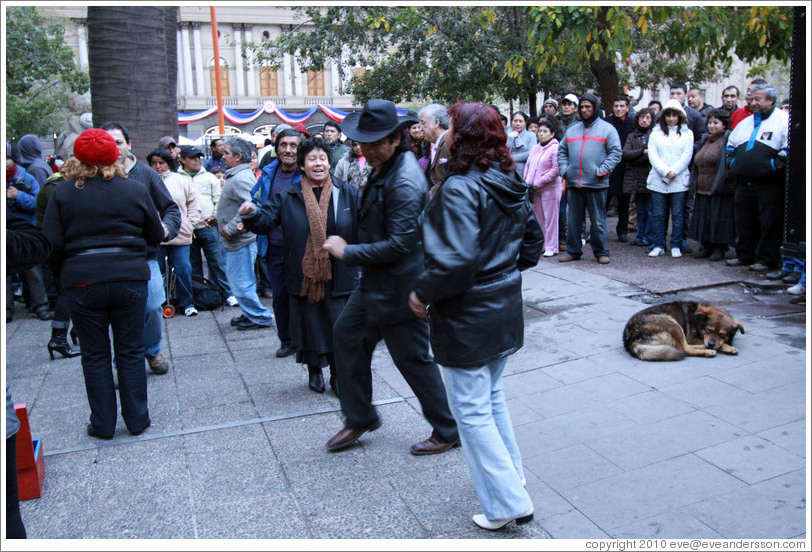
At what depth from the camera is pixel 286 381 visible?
19.0 ft

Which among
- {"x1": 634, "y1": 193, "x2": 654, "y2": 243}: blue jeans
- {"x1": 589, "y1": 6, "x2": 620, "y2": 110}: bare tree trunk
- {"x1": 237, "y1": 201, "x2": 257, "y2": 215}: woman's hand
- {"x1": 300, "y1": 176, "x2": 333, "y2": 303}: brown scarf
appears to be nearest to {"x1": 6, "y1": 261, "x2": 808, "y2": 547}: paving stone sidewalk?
{"x1": 300, "y1": 176, "x2": 333, "y2": 303}: brown scarf

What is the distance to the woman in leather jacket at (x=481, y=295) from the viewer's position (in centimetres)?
314

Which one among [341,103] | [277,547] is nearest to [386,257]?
[277,547]

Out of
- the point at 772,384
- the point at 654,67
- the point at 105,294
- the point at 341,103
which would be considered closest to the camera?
the point at 105,294

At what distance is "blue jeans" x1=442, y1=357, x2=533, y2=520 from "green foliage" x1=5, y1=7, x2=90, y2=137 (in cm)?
3858

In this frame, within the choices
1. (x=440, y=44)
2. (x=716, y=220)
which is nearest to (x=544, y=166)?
(x=716, y=220)

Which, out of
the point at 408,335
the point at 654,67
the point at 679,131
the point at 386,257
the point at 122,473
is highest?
the point at 654,67

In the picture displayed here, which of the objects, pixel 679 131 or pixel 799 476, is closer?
pixel 799 476

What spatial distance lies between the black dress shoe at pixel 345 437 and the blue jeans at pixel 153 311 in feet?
6.33

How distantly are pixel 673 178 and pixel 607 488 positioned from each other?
21.3 feet

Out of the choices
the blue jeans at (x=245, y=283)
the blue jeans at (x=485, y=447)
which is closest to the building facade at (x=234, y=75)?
the blue jeans at (x=245, y=283)

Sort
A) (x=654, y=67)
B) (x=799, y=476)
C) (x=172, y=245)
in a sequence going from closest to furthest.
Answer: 1. (x=799, y=476)
2. (x=172, y=245)
3. (x=654, y=67)

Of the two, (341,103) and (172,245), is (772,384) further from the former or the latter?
(341,103)

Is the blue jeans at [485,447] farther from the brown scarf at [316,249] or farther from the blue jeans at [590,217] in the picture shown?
the blue jeans at [590,217]
